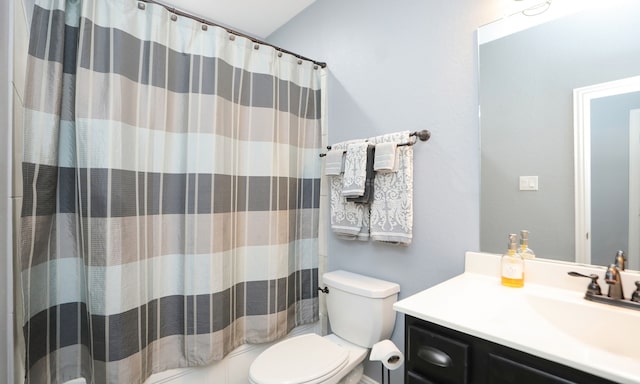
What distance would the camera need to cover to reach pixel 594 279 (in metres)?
0.91

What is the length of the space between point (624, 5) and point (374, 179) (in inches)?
42.3

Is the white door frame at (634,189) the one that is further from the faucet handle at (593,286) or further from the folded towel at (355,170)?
the folded towel at (355,170)

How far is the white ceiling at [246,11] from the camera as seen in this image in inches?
76.2

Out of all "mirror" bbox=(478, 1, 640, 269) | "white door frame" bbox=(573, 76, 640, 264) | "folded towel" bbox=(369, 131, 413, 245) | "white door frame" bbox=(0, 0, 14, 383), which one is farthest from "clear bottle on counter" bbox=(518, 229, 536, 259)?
"white door frame" bbox=(0, 0, 14, 383)

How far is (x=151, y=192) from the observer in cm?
129

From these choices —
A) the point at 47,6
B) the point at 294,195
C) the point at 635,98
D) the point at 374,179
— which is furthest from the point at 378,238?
the point at 47,6

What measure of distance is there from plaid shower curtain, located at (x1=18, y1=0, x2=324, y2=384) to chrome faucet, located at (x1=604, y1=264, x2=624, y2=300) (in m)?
1.37

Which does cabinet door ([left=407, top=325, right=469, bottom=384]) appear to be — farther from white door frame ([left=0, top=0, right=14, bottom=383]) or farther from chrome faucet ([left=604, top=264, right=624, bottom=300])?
white door frame ([left=0, top=0, right=14, bottom=383])

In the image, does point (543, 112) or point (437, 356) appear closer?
point (437, 356)

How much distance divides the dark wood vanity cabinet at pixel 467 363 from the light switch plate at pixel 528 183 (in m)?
0.69

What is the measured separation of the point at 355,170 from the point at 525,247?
82 cm

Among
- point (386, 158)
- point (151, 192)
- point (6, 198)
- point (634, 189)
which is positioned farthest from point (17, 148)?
point (634, 189)

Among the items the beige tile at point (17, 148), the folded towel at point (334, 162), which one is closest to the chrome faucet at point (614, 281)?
the folded towel at point (334, 162)

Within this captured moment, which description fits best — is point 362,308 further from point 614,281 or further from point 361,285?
point 614,281
